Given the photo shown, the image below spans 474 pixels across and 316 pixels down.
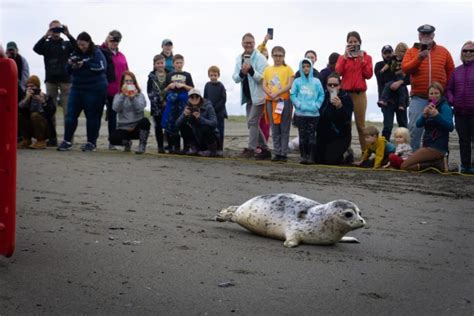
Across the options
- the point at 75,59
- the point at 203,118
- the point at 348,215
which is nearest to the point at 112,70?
the point at 75,59

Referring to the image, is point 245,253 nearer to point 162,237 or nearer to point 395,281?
point 162,237

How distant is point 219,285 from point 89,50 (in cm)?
937

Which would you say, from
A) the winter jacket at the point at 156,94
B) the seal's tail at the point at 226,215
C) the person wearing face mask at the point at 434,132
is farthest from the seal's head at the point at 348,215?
the winter jacket at the point at 156,94

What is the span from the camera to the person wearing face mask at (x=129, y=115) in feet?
47.5

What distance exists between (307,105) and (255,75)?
1.27 metres

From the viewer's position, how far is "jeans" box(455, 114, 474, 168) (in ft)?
42.3

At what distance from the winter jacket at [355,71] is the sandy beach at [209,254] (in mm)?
3072

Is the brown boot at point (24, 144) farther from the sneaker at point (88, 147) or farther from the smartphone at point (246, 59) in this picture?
the smartphone at point (246, 59)

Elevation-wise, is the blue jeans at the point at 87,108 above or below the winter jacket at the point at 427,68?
below

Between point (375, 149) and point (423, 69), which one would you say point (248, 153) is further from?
point (423, 69)

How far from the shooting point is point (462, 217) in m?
9.00

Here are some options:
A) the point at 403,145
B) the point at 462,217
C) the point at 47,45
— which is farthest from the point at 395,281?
the point at 47,45

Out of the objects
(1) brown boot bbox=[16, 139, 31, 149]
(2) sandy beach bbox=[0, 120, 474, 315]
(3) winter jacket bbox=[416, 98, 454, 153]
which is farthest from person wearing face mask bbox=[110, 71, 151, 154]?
(3) winter jacket bbox=[416, 98, 454, 153]

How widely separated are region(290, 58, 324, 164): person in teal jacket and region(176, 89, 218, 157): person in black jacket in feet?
4.78
